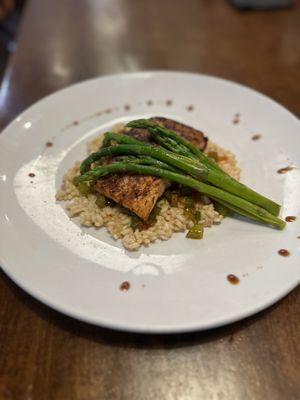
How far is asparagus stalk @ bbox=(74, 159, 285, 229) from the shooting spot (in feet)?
6.82

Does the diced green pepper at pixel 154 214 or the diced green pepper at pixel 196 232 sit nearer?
the diced green pepper at pixel 196 232

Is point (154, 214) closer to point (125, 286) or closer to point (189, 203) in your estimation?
point (189, 203)

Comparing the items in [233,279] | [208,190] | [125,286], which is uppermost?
[208,190]

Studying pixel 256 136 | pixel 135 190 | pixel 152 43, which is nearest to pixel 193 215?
pixel 135 190

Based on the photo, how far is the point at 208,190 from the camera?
2131 mm

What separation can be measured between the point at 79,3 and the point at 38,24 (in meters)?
0.74

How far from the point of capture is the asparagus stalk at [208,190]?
2080 mm

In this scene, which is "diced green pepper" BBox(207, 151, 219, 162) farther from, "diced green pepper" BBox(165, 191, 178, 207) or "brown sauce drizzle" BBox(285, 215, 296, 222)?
"brown sauce drizzle" BBox(285, 215, 296, 222)

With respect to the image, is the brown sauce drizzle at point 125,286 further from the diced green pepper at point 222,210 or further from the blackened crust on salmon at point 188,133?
the blackened crust on salmon at point 188,133

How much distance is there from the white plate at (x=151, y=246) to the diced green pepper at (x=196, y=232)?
0.03 meters

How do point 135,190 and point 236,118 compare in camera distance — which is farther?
point 236,118

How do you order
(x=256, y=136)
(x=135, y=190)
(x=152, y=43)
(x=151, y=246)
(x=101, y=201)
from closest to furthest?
(x=151, y=246), (x=135, y=190), (x=101, y=201), (x=256, y=136), (x=152, y=43)

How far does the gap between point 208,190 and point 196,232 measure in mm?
249

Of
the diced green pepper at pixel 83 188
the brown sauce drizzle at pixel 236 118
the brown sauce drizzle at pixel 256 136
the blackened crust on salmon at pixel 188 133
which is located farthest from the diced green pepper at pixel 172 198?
the brown sauce drizzle at pixel 236 118
